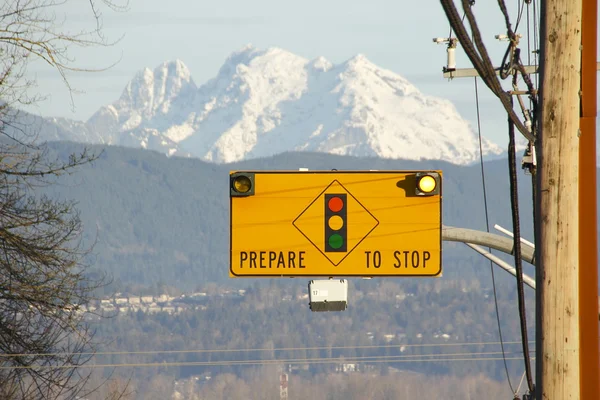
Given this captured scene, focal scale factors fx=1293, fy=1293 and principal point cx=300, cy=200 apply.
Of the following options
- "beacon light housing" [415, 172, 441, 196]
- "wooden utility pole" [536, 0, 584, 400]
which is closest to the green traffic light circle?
"beacon light housing" [415, 172, 441, 196]

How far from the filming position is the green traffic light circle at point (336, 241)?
12.7 meters

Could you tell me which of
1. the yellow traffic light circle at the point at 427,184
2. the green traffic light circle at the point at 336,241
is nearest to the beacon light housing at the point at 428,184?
the yellow traffic light circle at the point at 427,184

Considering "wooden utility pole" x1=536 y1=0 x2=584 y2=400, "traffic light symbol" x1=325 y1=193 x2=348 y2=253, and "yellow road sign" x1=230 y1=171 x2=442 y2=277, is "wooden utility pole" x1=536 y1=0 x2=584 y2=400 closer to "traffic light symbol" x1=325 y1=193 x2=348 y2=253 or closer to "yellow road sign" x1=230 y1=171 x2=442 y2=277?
"yellow road sign" x1=230 y1=171 x2=442 y2=277

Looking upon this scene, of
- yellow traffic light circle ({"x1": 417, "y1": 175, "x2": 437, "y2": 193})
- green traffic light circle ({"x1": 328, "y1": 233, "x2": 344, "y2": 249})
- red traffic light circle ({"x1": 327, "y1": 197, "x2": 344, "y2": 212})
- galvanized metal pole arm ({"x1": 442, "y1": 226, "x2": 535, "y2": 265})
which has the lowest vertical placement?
galvanized metal pole arm ({"x1": 442, "y1": 226, "x2": 535, "y2": 265})

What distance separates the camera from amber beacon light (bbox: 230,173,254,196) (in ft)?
41.9

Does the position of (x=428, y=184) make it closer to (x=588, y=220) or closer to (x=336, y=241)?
(x=336, y=241)

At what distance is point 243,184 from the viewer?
12.8 meters

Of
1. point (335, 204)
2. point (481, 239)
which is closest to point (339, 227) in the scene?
point (335, 204)

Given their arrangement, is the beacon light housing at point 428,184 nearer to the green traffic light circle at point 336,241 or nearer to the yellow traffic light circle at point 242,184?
the green traffic light circle at point 336,241

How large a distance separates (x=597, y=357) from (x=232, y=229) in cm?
377

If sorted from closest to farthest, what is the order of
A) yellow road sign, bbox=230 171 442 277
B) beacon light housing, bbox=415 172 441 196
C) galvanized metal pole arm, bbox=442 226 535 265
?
beacon light housing, bbox=415 172 441 196 → yellow road sign, bbox=230 171 442 277 → galvanized metal pole arm, bbox=442 226 535 265

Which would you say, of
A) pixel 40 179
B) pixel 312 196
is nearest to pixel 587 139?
pixel 312 196

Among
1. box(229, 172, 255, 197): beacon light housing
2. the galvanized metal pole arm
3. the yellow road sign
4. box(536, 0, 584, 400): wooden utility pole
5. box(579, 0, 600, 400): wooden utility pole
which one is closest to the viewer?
box(536, 0, 584, 400): wooden utility pole

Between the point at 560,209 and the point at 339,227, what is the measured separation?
2732 mm
